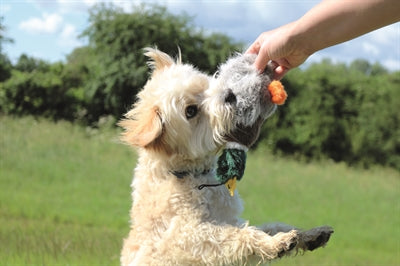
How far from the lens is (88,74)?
89.0ft

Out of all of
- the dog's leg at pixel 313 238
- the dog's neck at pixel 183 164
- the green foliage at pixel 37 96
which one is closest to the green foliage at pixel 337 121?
the green foliage at pixel 37 96

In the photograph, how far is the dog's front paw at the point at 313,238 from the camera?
4286mm

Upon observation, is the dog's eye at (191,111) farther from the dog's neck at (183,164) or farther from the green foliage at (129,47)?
Result: the green foliage at (129,47)

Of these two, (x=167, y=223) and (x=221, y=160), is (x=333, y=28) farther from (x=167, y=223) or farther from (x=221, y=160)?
(x=167, y=223)

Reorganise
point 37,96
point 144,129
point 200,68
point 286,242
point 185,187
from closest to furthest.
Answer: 1. point 286,242
2. point 144,129
3. point 185,187
4. point 37,96
5. point 200,68

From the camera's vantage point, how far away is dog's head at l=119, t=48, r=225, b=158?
452 centimetres

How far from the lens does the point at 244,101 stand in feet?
14.4

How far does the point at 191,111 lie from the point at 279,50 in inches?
33.6

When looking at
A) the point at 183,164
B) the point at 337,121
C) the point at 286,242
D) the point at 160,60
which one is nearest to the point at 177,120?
the point at 183,164

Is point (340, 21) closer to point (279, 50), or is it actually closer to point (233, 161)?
point (279, 50)

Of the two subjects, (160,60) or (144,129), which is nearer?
(144,129)

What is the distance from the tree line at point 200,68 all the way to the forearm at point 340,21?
67.7ft

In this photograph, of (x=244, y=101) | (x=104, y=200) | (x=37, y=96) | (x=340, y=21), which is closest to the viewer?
(x=340, y=21)

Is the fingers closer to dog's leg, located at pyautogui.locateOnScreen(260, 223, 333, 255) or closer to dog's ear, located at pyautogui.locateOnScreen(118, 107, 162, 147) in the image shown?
dog's ear, located at pyautogui.locateOnScreen(118, 107, 162, 147)
